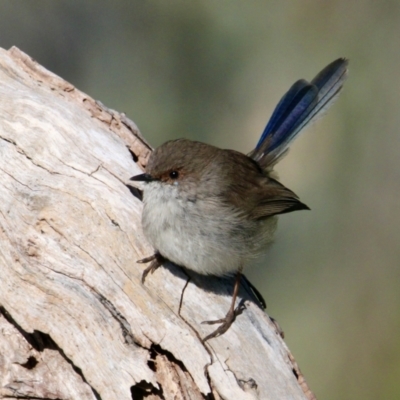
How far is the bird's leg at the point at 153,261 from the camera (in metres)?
4.21

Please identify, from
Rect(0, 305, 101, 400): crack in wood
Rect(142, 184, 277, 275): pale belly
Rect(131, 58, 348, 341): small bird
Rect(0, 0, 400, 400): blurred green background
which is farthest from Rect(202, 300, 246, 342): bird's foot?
Rect(0, 0, 400, 400): blurred green background

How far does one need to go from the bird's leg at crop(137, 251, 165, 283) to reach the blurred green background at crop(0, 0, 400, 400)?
142 inches

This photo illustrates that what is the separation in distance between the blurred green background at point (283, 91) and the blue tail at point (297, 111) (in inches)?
106

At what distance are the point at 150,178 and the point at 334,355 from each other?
12.9 ft

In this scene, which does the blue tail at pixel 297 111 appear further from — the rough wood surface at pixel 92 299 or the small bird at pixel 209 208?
the rough wood surface at pixel 92 299

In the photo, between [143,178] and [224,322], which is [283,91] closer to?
[143,178]

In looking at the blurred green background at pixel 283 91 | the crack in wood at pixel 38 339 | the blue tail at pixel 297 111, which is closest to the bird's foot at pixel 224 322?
the crack in wood at pixel 38 339

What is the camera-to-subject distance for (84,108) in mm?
4938

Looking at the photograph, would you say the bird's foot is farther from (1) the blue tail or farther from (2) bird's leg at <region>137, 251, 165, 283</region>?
(1) the blue tail

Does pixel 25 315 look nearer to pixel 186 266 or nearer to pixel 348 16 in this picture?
pixel 186 266

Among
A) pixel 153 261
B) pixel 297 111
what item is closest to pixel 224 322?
pixel 153 261

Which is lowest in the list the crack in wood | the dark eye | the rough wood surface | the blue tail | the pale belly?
the crack in wood

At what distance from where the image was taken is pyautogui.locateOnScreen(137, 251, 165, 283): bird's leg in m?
4.21

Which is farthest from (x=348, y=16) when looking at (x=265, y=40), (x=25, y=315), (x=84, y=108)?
(x=25, y=315)
